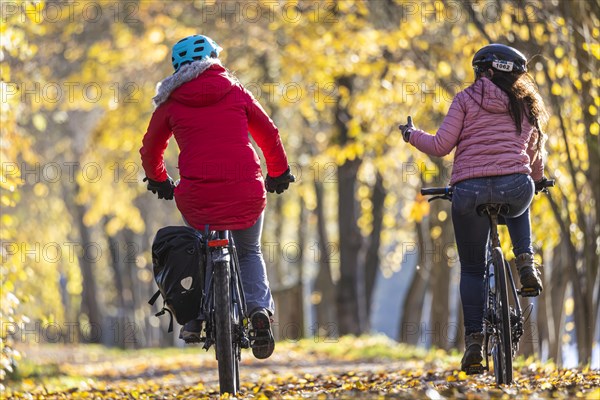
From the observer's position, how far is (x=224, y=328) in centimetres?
689

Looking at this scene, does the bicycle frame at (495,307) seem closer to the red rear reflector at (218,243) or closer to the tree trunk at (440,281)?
the red rear reflector at (218,243)

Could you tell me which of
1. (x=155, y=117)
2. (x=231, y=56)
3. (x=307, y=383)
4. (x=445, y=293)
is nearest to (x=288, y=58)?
(x=231, y=56)

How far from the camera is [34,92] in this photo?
21359mm

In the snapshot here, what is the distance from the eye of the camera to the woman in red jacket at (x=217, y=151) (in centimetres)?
725

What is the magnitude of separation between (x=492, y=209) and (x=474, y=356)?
3.11 feet

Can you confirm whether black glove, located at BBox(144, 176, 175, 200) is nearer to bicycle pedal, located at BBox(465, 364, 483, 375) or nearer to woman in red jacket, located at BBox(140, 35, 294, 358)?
woman in red jacket, located at BBox(140, 35, 294, 358)

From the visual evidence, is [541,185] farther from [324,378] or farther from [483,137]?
[324,378]

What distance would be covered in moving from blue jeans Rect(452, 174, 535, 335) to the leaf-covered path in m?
0.55

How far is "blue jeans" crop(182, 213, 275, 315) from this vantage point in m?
7.34

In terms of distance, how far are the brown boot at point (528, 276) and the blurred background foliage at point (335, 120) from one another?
3022 millimetres

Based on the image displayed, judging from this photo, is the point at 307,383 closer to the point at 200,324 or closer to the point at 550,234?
the point at 200,324

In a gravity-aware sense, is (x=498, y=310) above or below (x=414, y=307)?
above

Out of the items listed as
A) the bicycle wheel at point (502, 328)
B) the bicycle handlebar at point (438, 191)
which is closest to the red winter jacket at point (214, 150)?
the bicycle handlebar at point (438, 191)

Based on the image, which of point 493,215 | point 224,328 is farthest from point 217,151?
point 493,215
